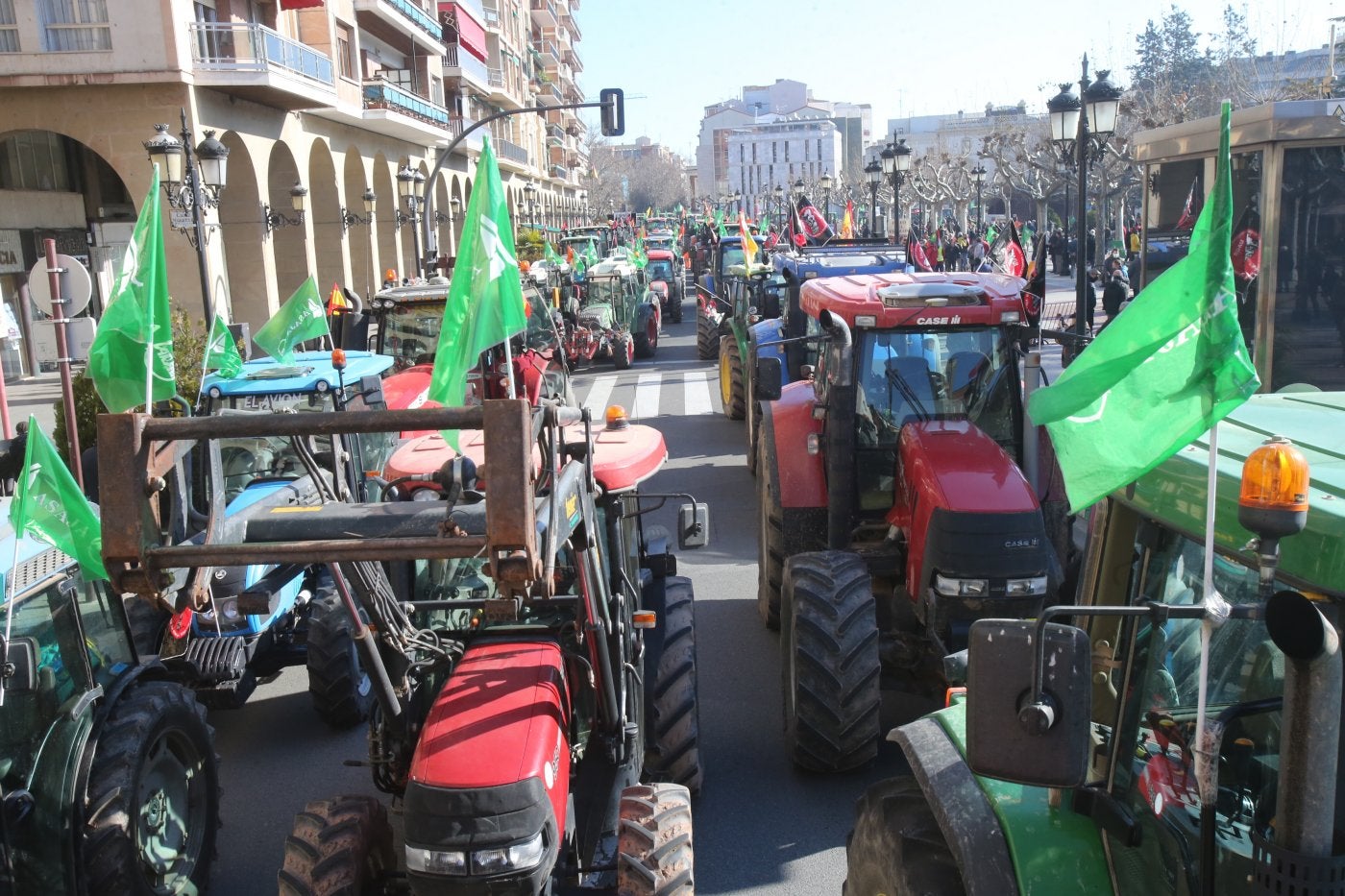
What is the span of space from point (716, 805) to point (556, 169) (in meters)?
77.3

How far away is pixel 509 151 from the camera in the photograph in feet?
174

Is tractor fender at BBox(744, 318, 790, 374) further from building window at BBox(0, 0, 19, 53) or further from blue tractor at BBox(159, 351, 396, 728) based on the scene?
building window at BBox(0, 0, 19, 53)

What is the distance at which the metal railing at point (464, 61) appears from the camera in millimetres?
43844

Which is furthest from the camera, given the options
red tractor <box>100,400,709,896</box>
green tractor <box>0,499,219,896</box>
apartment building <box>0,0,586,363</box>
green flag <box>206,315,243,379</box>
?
apartment building <box>0,0,586,363</box>

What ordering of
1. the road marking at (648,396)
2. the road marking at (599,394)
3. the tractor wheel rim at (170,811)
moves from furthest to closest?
1. the road marking at (599,394)
2. the road marking at (648,396)
3. the tractor wheel rim at (170,811)

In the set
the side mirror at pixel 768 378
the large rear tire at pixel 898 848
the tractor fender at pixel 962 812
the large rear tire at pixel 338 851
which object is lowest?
the large rear tire at pixel 338 851

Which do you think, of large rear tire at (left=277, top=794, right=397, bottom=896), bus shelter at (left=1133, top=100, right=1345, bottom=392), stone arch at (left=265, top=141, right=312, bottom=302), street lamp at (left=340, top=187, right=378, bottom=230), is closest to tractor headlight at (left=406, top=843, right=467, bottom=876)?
large rear tire at (left=277, top=794, right=397, bottom=896)

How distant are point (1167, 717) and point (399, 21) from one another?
35.0m

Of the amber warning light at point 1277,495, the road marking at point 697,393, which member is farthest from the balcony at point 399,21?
the amber warning light at point 1277,495

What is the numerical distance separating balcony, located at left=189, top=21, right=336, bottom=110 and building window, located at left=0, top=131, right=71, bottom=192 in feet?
11.5

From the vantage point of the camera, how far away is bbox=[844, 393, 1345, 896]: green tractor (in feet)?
6.16

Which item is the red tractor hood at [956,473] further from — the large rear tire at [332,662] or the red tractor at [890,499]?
the large rear tire at [332,662]

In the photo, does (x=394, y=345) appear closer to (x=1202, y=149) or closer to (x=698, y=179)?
(x=1202, y=149)

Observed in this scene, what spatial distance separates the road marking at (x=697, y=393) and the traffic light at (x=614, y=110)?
190 inches
